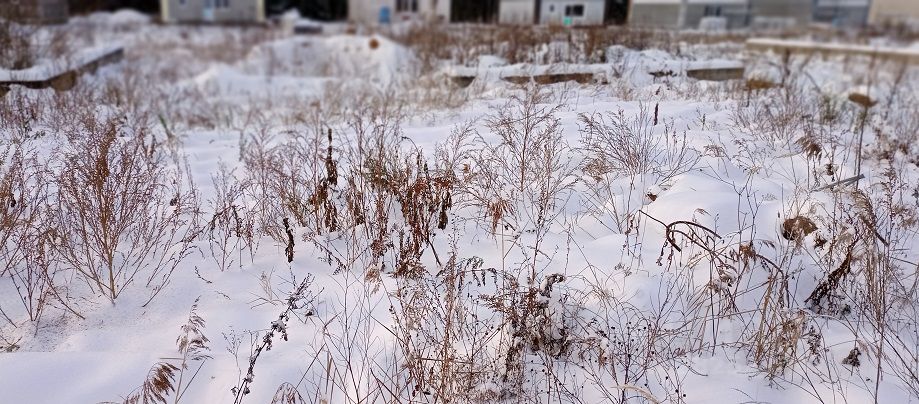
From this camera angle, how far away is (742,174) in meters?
4.48

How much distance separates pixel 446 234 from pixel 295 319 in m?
1.17

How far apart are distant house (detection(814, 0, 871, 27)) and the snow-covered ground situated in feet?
98.7

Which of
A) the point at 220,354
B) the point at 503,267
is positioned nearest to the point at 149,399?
the point at 220,354

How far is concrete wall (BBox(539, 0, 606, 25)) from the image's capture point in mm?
10555

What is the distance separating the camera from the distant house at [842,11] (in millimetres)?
30047

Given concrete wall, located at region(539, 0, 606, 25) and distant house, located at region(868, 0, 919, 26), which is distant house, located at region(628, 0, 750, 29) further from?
distant house, located at region(868, 0, 919, 26)

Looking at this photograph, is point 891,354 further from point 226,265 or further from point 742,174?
point 226,265

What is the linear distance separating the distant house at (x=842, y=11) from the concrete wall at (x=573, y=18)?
2384 centimetres

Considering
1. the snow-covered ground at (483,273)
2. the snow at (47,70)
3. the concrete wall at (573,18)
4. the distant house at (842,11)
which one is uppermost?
the distant house at (842,11)

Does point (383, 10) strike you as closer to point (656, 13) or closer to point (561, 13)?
point (656, 13)

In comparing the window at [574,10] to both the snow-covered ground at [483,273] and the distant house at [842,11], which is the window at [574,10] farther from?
the distant house at [842,11]

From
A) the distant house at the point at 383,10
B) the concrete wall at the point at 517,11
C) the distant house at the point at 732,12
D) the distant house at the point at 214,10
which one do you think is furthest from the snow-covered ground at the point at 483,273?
the distant house at the point at 214,10

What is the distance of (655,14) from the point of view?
13375 millimetres

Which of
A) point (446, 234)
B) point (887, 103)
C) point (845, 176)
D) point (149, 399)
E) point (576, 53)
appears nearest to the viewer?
point (149, 399)
